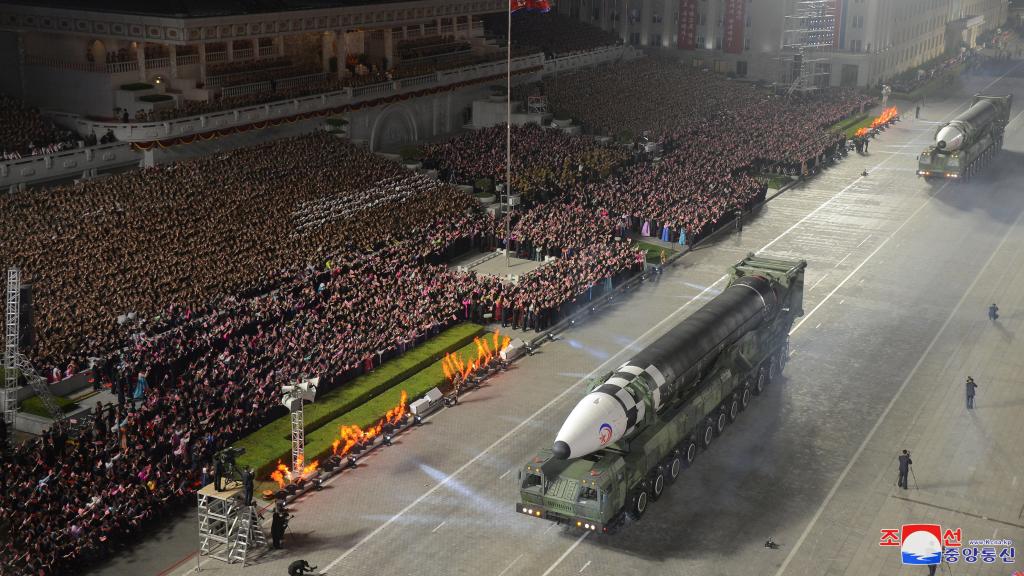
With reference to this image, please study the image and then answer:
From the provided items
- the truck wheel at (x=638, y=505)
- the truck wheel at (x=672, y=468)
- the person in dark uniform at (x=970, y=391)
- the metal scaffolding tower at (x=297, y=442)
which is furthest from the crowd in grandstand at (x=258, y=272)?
the person in dark uniform at (x=970, y=391)

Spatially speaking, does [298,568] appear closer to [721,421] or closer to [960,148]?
[721,421]

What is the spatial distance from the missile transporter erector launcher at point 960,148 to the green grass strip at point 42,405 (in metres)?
61.5

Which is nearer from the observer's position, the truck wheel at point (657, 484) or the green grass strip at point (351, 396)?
the truck wheel at point (657, 484)

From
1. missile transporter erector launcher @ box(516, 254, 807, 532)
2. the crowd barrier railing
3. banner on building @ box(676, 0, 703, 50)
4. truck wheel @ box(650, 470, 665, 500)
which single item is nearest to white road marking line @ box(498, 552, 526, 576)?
missile transporter erector launcher @ box(516, 254, 807, 532)

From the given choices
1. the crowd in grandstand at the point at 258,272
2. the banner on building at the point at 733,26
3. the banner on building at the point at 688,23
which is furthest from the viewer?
Answer: the banner on building at the point at 688,23

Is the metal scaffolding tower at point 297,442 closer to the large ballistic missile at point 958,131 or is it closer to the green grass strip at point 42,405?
the green grass strip at point 42,405

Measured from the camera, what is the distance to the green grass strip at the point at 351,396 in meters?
39.8

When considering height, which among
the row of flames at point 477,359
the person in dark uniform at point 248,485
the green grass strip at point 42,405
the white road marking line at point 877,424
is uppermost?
the person in dark uniform at point 248,485

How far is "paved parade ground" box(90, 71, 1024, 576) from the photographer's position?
34.1 meters

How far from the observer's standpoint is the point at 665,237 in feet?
224

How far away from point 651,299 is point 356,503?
→ 80.6ft

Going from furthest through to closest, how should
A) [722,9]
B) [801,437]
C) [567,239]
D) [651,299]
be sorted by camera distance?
[722,9] < [567,239] < [651,299] < [801,437]

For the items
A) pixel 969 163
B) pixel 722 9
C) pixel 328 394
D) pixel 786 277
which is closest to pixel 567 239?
pixel 786 277

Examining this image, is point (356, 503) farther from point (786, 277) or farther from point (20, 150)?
point (20, 150)
